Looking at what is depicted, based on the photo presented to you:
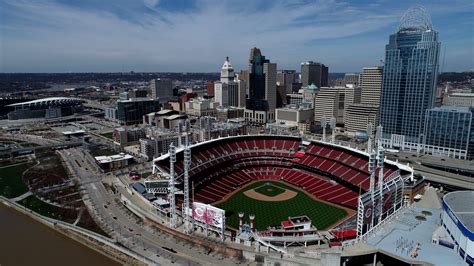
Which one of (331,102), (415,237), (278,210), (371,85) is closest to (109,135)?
(278,210)

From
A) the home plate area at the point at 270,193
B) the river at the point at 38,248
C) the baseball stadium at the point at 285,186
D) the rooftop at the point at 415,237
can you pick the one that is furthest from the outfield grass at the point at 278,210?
the river at the point at 38,248

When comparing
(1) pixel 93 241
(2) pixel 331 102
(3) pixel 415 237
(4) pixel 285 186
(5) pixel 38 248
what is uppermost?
(2) pixel 331 102

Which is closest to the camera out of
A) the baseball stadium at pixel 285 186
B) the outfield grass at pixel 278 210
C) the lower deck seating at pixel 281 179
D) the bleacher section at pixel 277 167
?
the baseball stadium at pixel 285 186

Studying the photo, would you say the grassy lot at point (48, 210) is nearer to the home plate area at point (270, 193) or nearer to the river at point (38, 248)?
the river at point (38, 248)

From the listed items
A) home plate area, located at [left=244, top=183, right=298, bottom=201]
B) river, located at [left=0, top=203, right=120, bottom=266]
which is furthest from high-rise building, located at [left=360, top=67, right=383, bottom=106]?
river, located at [left=0, top=203, right=120, bottom=266]

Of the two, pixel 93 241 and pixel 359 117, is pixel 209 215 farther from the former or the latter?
pixel 359 117

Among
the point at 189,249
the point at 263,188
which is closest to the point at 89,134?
the point at 263,188

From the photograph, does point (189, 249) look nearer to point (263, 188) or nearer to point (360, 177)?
point (263, 188)
